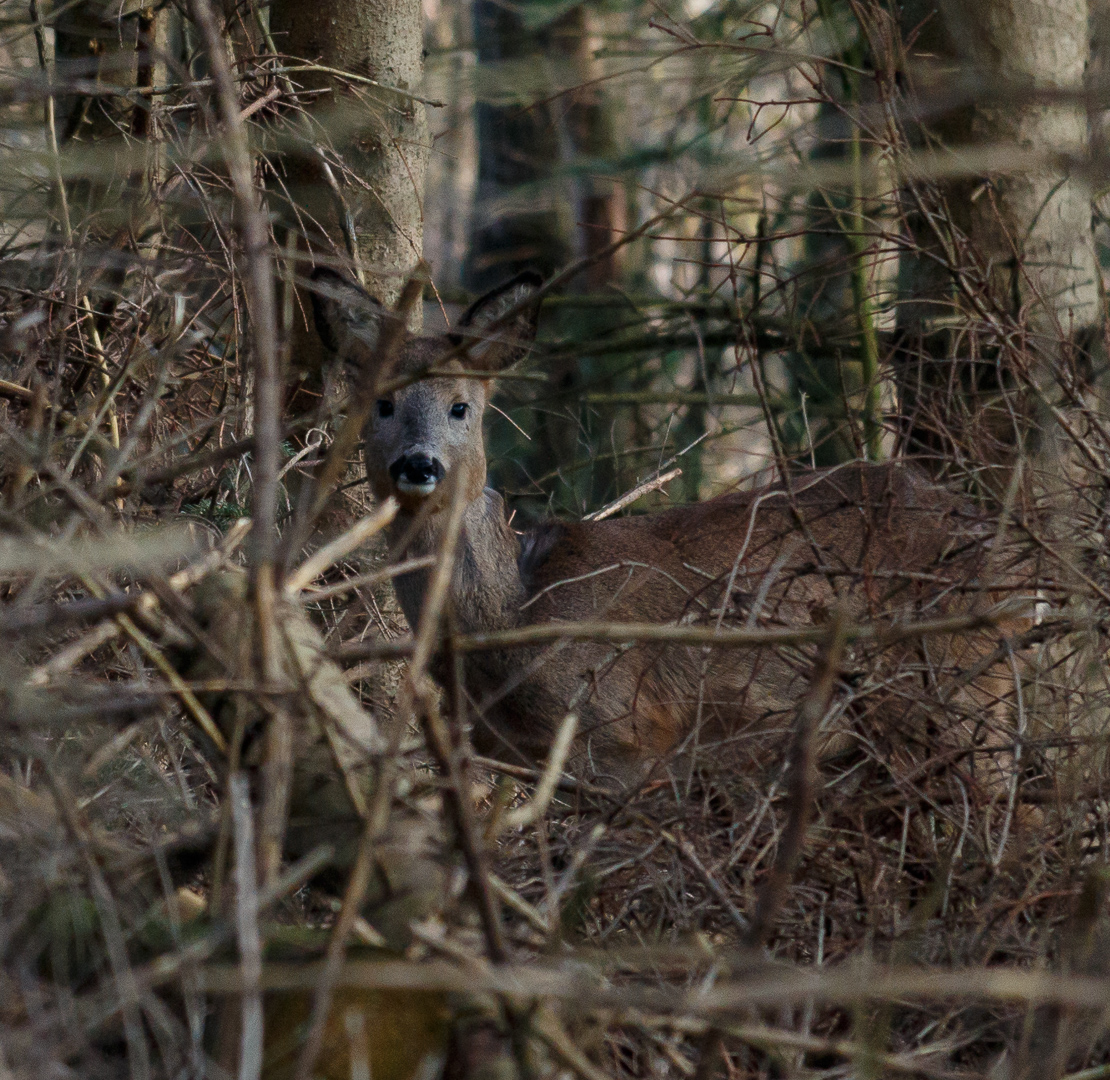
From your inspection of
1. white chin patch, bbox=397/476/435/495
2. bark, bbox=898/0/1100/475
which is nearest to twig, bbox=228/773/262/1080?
white chin patch, bbox=397/476/435/495

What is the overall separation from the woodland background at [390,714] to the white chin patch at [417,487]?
0.38 meters

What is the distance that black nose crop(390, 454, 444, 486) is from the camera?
5.63 metres

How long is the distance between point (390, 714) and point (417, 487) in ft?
3.03

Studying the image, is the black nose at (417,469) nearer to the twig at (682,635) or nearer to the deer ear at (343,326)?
the deer ear at (343,326)

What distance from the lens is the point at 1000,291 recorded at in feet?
18.0

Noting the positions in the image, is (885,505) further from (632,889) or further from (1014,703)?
(632,889)

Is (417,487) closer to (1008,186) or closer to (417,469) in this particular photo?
(417,469)

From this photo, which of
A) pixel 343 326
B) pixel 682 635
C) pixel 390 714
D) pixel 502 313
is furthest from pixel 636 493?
pixel 682 635

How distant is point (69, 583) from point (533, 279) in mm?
2429

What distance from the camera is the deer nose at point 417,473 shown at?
5609 mm

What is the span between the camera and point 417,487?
560cm

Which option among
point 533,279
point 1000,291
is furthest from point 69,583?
point 1000,291

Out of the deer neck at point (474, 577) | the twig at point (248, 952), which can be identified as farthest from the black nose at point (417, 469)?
the twig at point (248, 952)

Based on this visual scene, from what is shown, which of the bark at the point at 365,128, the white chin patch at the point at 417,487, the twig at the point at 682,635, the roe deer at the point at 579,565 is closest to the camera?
the twig at the point at 682,635
